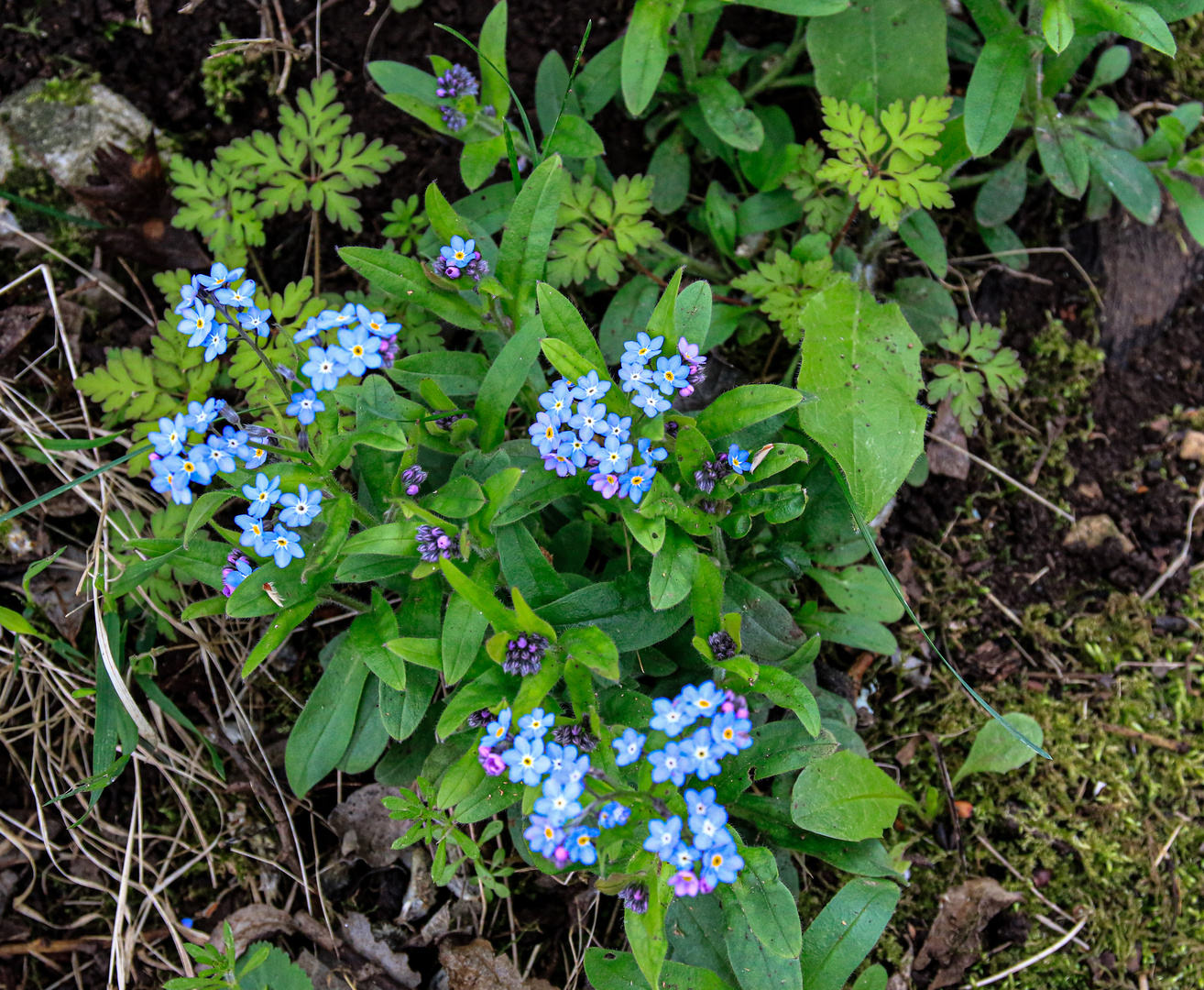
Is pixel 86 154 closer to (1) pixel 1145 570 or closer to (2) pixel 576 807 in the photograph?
(2) pixel 576 807

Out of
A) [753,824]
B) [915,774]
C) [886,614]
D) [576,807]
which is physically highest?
[576,807]

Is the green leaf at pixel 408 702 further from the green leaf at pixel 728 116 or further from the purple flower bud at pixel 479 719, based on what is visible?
the green leaf at pixel 728 116

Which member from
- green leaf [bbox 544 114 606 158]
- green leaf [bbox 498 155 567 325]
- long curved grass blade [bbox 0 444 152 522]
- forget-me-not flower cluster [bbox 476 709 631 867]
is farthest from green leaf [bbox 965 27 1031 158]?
long curved grass blade [bbox 0 444 152 522]

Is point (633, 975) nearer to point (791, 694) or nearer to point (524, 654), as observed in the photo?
point (791, 694)

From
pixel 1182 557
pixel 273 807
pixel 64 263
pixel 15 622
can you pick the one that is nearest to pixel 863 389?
pixel 1182 557

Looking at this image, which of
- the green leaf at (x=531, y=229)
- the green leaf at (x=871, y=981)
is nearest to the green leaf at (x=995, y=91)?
the green leaf at (x=531, y=229)

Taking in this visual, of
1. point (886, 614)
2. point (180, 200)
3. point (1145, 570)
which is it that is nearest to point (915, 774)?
point (886, 614)
